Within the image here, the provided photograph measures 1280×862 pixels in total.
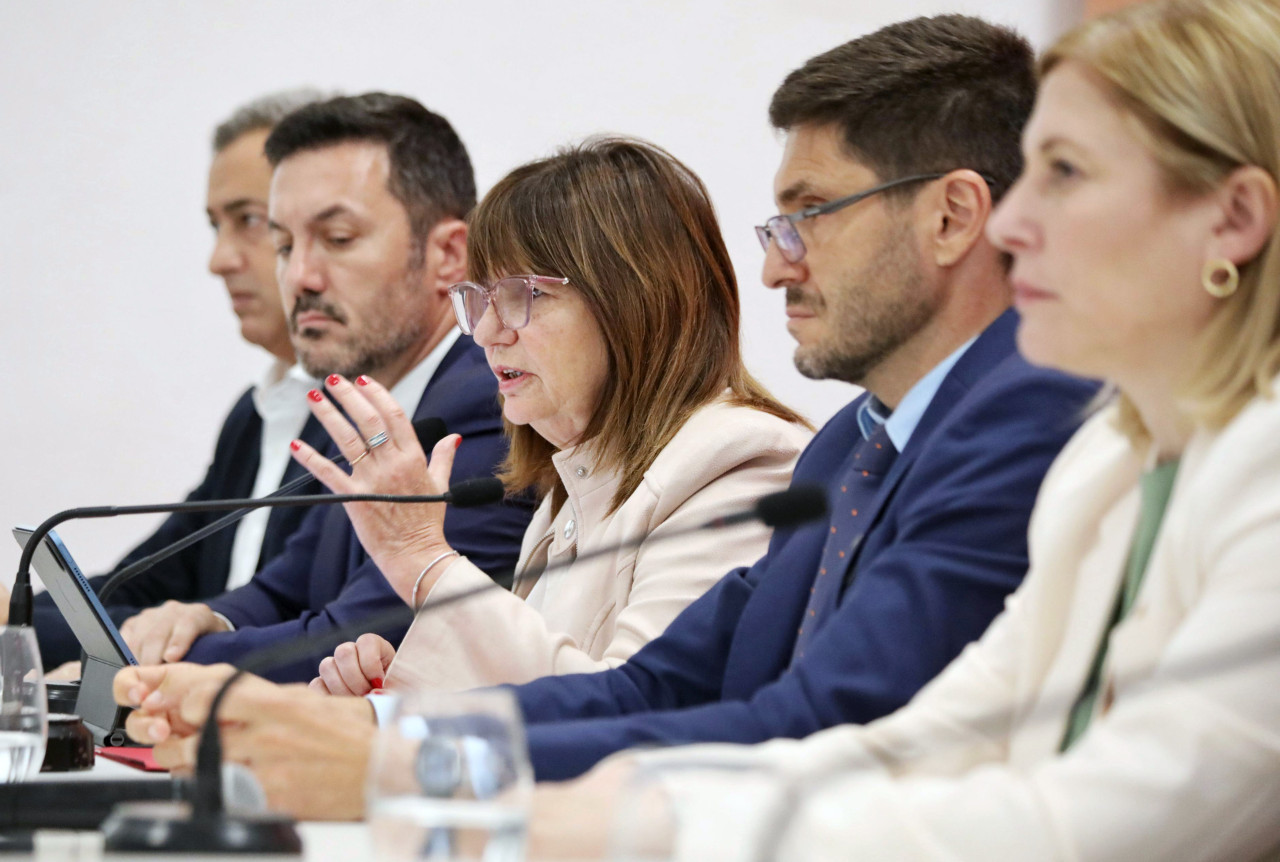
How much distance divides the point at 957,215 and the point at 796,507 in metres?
0.64

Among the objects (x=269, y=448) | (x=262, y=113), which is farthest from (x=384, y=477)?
(x=262, y=113)

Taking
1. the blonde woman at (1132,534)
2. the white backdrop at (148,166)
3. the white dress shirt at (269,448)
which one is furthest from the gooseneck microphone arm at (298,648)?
the white backdrop at (148,166)

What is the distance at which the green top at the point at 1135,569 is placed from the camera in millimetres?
1079

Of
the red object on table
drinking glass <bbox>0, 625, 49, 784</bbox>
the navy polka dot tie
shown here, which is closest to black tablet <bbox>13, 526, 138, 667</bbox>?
the red object on table

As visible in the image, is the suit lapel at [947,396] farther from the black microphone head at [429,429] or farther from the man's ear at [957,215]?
the black microphone head at [429,429]

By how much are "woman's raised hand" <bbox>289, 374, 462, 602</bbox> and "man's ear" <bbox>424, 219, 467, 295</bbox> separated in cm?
98

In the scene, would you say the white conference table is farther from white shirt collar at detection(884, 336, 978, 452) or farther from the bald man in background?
the bald man in background

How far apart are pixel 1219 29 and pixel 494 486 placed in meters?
0.97

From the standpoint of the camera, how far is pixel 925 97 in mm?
1656

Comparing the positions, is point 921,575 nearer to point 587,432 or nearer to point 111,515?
point 587,432

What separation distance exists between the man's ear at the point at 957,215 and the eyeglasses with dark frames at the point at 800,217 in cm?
2

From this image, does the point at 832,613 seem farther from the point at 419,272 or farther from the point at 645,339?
the point at 419,272

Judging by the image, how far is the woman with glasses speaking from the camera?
6.02 ft

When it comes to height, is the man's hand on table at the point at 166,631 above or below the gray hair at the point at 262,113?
below
